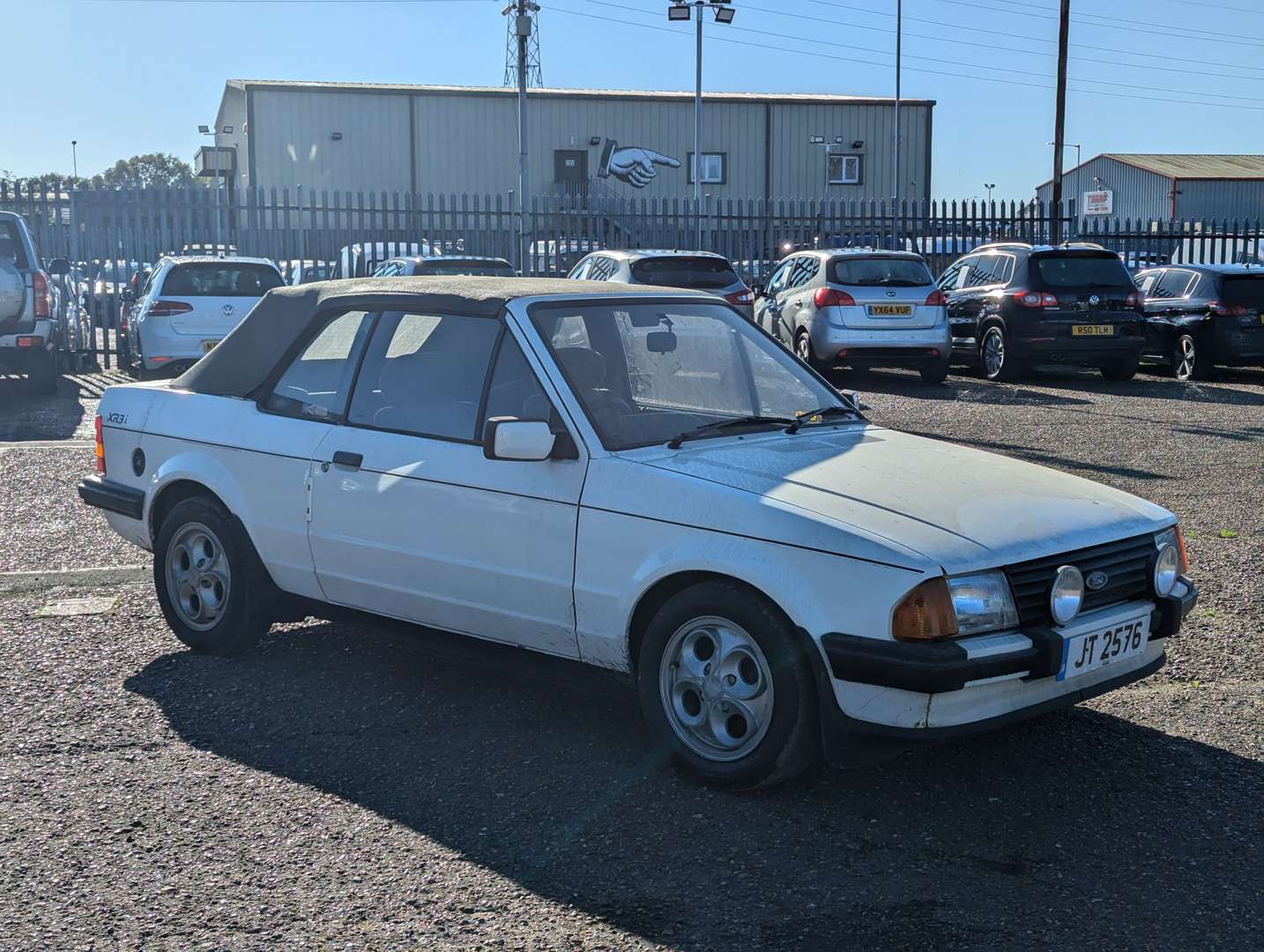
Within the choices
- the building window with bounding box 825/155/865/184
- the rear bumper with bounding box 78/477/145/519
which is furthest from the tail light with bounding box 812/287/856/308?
the building window with bounding box 825/155/865/184

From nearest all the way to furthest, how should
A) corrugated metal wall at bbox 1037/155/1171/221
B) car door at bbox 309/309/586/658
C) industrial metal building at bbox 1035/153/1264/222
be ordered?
car door at bbox 309/309/586/658, industrial metal building at bbox 1035/153/1264/222, corrugated metal wall at bbox 1037/155/1171/221

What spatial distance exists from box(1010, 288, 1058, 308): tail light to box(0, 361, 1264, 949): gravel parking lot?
11665 mm

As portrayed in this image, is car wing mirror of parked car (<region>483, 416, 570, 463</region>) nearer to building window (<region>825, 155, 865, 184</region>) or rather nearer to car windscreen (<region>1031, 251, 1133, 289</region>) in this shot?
car windscreen (<region>1031, 251, 1133, 289</region>)

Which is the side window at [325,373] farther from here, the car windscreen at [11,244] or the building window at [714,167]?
the building window at [714,167]

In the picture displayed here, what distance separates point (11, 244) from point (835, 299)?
9.56 meters

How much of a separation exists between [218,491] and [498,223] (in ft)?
68.8

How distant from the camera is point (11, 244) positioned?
16359 mm

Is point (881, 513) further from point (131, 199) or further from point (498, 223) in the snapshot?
point (498, 223)

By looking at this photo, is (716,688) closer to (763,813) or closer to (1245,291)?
(763,813)

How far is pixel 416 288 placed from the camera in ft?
17.8

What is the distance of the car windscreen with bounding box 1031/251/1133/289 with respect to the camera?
17.5 metres

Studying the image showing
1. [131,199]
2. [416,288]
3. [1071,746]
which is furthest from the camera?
[131,199]

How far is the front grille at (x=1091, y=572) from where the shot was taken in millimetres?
4102

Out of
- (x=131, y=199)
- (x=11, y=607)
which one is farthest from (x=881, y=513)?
(x=131, y=199)
